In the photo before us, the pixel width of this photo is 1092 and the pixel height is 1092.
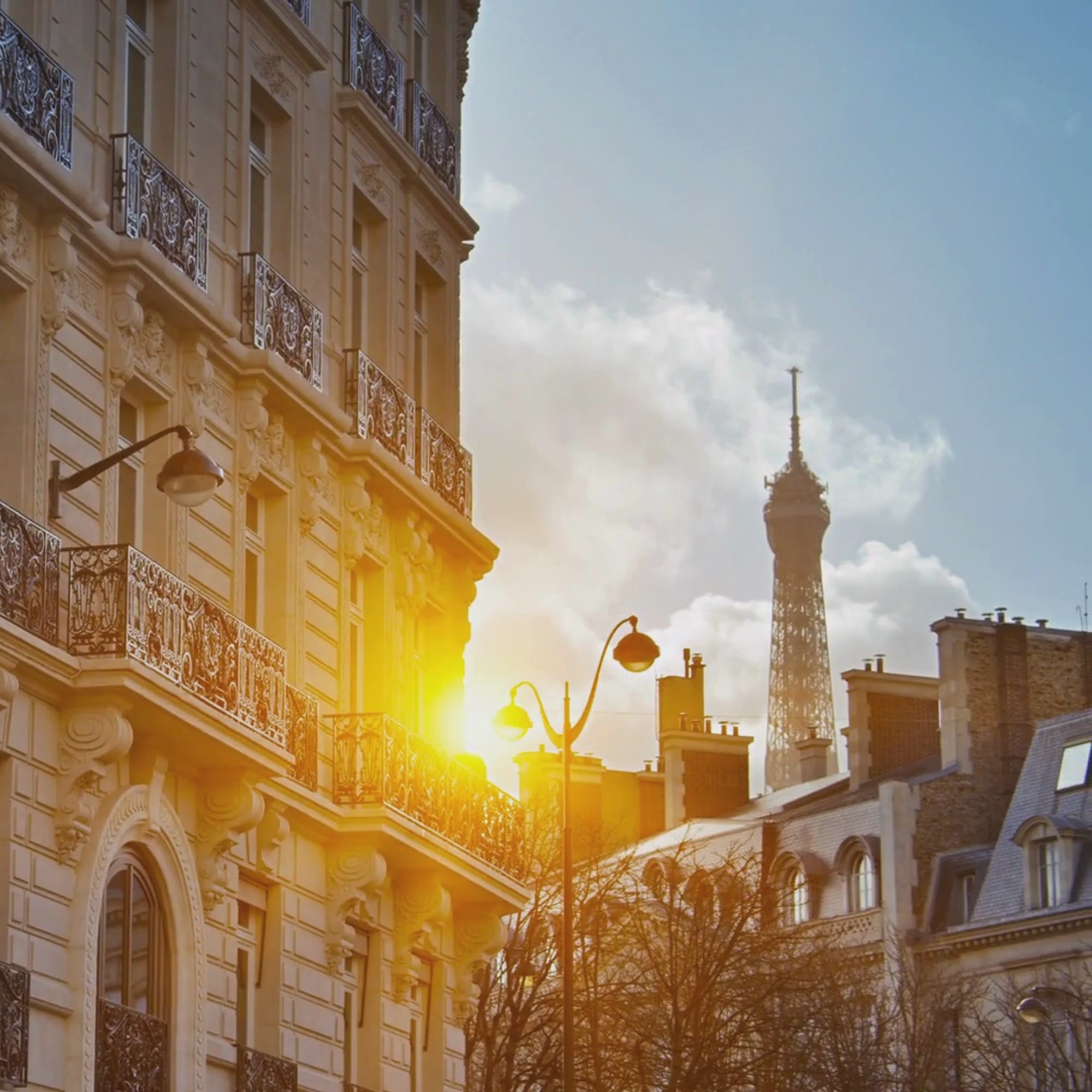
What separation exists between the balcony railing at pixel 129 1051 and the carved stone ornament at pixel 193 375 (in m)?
5.21

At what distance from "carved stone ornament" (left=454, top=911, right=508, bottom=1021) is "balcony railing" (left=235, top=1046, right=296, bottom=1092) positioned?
570cm

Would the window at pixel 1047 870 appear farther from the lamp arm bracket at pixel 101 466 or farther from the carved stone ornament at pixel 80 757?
the carved stone ornament at pixel 80 757

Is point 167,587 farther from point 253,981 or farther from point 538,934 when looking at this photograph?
point 538,934

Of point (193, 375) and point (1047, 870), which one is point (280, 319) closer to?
point (193, 375)

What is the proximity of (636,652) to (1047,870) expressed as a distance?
27802mm

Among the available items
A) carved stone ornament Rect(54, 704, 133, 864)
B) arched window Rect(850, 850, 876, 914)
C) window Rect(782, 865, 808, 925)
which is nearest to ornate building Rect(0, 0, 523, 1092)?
carved stone ornament Rect(54, 704, 133, 864)

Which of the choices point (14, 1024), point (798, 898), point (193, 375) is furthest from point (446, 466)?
point (798, 898)

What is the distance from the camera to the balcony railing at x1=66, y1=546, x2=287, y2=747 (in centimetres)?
2122

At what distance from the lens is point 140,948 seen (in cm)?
2253

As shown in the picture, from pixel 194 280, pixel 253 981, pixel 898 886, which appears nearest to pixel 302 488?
pixel 194 280

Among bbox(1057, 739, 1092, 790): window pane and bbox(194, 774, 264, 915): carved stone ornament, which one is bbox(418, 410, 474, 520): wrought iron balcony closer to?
bbox(194, 774, 264, 915): carved stone ornament

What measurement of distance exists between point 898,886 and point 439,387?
29.4 m

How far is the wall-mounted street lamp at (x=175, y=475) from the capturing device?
20.5 m

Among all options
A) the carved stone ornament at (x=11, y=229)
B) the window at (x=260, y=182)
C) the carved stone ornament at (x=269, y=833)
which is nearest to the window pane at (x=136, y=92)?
the window at (x=260, y=182)
